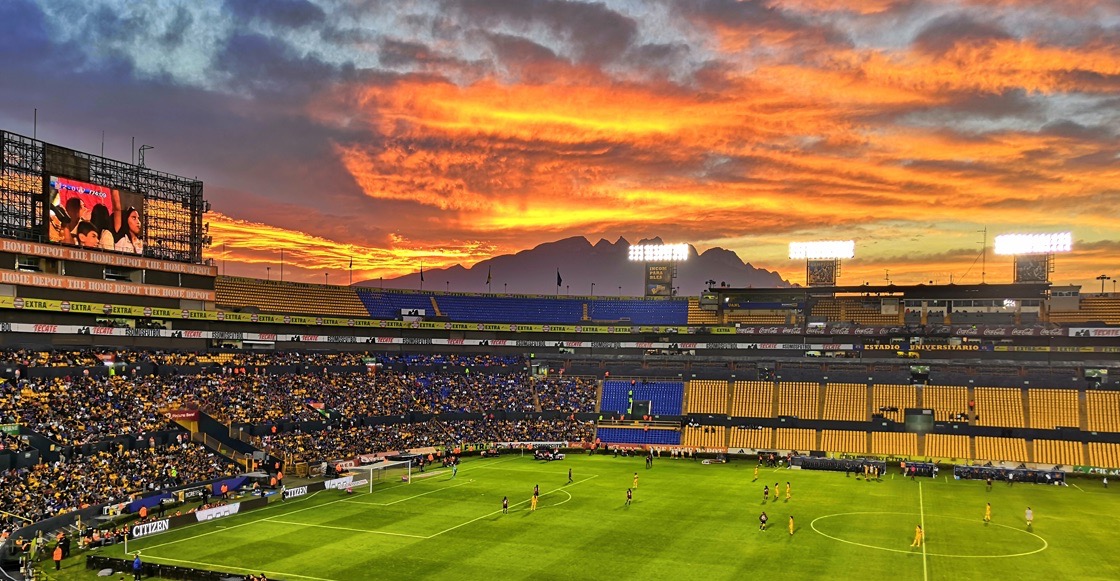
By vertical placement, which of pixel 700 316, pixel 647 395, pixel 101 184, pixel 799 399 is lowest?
pixel 647 395

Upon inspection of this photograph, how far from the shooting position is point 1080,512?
54000 mm

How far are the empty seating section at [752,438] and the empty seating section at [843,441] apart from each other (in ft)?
18.5

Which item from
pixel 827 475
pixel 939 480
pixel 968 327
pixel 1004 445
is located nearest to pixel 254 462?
pixel 827 475

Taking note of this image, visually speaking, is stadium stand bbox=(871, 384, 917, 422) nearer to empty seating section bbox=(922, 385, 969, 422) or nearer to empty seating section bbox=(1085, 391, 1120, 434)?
empty seating section bbox=(922, 385, 969, 422)

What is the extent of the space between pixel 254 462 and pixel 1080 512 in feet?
202

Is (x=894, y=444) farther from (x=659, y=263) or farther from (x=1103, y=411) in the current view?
(x=659, y=263)

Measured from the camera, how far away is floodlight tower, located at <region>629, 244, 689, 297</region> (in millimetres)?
Answer: 115812

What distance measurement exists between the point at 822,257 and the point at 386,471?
63.3 m

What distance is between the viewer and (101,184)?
6612 cm

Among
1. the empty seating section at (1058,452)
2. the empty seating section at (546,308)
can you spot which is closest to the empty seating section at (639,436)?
the empty seating section at (546,308)

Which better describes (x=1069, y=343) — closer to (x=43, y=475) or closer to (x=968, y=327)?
(x=968, y=327)

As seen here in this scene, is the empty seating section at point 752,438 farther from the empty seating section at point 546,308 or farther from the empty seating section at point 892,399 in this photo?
the empty seating section at point 546,308

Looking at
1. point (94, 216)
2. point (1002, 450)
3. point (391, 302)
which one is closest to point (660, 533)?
point (1002, 450)

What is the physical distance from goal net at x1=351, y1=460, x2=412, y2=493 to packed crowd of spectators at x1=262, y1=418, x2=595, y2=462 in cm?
547
